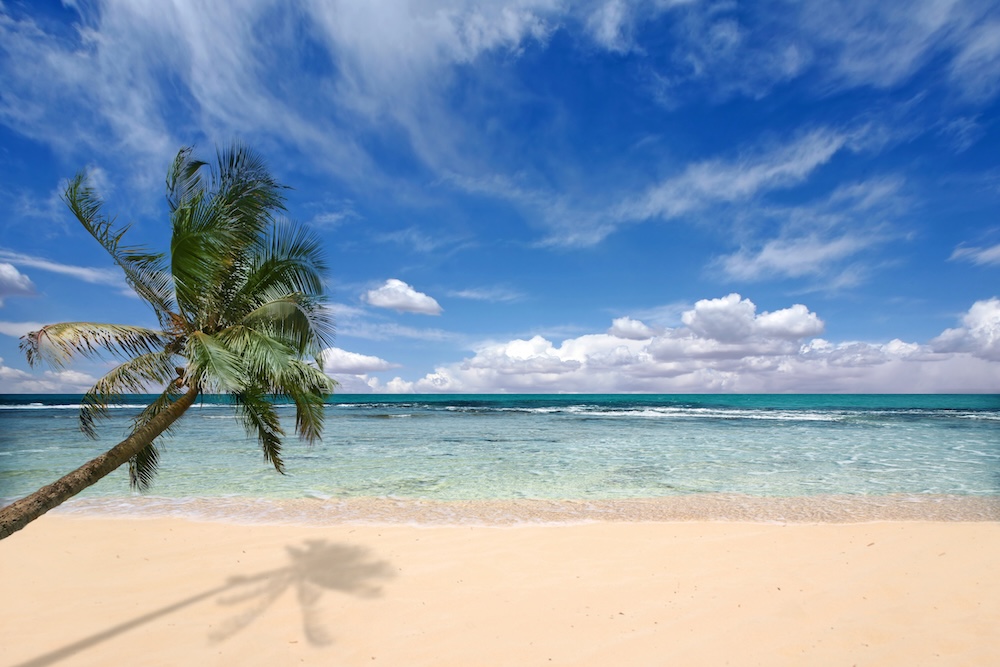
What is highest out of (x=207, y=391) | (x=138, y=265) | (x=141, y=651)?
(x=138, y=265)

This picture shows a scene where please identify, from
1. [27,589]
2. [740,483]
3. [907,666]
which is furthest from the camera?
[740,483]

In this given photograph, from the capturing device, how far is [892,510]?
10195mm

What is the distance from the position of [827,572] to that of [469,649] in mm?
4878

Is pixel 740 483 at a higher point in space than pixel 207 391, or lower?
lower

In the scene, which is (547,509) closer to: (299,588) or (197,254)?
(299,588)

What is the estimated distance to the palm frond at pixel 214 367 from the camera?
15.3ft

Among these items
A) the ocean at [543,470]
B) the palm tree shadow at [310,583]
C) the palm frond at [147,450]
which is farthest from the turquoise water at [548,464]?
the palm tree shadow at [310,583]

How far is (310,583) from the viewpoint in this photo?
21.4 feet

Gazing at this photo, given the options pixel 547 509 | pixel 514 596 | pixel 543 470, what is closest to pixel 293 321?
pixel 514 596

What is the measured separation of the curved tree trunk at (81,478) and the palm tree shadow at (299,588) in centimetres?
183

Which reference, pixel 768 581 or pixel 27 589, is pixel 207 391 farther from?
pixel 768 581

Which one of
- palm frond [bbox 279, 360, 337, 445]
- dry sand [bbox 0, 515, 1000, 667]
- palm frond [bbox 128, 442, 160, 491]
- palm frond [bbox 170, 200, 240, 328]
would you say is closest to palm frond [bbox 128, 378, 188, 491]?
palm frond [bbox 128, 442, 160, 491]

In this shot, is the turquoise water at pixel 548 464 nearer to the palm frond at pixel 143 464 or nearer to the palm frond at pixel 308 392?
the palm frond at pixel 143 464

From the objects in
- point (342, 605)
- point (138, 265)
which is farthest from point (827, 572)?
point (138, 265)
